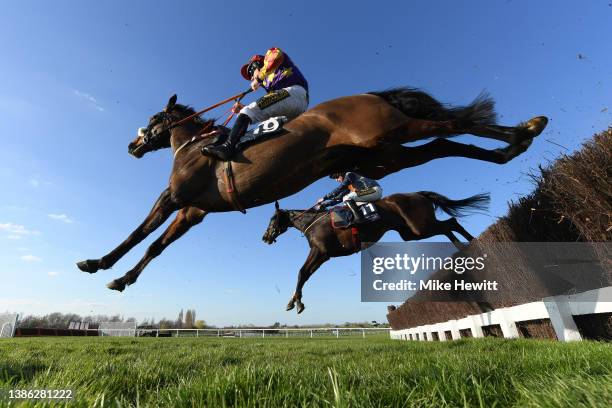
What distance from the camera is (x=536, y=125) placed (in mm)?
4137

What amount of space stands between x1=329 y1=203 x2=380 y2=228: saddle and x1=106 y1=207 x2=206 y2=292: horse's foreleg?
4.29m

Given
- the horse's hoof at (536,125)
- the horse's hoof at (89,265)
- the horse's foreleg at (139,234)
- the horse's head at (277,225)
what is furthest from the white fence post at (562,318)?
the horse's head at (277,225)

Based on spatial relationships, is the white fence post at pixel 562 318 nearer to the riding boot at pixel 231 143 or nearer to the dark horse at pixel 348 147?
the dark horse at pixel 348 147

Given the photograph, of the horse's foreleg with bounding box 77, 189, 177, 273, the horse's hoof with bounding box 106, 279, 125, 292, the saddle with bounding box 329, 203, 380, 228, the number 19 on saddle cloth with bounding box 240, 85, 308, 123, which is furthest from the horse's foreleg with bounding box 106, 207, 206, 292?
the saddle with bounding box 329, 203, 380, 228

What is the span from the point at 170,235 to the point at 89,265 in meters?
1.20

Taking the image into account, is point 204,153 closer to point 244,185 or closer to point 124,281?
point 244,185

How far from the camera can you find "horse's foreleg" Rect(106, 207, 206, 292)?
5703mm

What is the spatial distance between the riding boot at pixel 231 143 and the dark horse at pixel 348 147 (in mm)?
134

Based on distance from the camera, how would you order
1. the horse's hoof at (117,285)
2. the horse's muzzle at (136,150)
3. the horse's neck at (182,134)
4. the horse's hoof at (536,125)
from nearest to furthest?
the horse's hoof at (536,125)
the horse's hoof at (117,285)
the horse's neck at (182,134)
the horse's muzzle at (136,150)

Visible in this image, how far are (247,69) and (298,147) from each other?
203 cm

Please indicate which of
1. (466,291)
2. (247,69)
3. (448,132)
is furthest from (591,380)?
(466,291)

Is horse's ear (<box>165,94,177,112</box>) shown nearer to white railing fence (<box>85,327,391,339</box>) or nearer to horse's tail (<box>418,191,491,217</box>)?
horse's tail (<box>418,191,491,217</box>)

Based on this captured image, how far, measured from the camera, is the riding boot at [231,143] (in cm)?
453

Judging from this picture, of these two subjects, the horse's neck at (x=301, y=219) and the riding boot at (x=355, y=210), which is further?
the horse's neck at (x=301, y=219)
